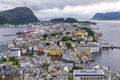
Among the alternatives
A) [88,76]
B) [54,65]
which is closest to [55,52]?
[54,65]

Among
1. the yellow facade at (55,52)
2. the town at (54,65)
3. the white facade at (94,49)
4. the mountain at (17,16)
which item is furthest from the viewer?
the mountain at (17,16)

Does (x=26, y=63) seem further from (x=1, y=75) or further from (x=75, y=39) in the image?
(x=75, y=39)

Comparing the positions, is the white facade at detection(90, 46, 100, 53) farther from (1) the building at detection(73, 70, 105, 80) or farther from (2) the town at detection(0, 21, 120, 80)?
(1) the building at detection(73, 70, 105, 80)

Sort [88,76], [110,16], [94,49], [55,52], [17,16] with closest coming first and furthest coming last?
[88,76] < [55,52] < [94,49] < [17,16] < [110,16]

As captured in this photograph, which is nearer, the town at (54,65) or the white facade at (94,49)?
the town at (54,65)

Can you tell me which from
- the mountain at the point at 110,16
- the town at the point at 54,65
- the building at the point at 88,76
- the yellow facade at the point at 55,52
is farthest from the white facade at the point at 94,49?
the mountain at the point at 110,16

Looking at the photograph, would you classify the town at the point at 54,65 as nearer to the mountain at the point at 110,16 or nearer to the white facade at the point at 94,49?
the white facade at the point at 94,49

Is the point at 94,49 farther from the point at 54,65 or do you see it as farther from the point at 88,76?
the point at 88,76

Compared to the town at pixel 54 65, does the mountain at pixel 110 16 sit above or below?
below

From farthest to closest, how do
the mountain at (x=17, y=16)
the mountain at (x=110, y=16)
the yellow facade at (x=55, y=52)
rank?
the mountain at (x=110, y=16), the mountain at (x=17, y=16), the yellow facade at (x=55, y=52)
